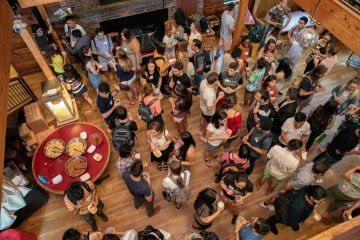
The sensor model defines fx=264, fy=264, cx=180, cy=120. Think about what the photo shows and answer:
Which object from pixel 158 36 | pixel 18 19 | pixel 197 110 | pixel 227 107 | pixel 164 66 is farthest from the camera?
pixel 158 36

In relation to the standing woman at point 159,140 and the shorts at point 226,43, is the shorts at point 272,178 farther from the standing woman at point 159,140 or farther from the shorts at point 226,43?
the shorts at point 226,43

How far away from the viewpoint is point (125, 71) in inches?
217

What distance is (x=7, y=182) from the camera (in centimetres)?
427

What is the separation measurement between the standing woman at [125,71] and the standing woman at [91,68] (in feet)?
1.33

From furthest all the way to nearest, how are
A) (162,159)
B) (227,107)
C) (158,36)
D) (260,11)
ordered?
(260,11)
(158,36)
(162,159)
(227,107)

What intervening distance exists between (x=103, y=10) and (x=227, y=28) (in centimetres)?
324

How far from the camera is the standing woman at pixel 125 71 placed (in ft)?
17.3

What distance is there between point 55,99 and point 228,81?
10.8 ft

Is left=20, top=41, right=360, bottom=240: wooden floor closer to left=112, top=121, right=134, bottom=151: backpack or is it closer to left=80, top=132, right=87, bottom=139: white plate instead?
left=80, top=132, right=87, bottom=139: white plate

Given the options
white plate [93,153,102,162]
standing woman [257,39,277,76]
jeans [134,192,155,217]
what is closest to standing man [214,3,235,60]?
standing woman [257,39,277,76]

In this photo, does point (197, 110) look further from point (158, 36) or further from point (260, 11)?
point (260, 11)

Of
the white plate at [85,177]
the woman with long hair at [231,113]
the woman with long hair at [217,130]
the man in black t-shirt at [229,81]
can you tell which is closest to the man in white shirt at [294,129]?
the woman with long hair at [231,113]

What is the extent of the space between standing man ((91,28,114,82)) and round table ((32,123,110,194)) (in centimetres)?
187

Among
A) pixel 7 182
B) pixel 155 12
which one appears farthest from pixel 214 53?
pixel 7 182
